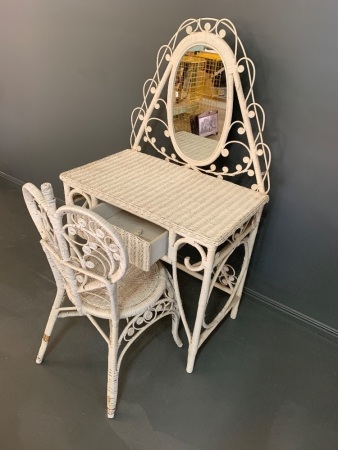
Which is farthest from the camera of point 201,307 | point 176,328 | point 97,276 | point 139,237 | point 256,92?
point 176,328

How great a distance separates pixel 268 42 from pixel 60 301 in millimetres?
1148

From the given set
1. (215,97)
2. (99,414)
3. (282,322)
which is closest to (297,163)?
(215,97)

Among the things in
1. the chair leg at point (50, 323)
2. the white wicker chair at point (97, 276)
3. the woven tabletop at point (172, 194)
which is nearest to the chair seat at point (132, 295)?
the white wicker chair at point (97, 276)

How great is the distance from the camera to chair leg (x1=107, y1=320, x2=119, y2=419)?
1.18 metres

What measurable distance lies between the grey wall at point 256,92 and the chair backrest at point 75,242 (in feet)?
2.56

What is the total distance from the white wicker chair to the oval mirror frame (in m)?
0.47

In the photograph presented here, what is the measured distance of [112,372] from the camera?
47.7 inches

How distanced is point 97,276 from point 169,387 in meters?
0.62

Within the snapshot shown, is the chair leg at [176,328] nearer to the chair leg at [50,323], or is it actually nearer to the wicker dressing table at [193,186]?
the wicker dressing table at [193,186]

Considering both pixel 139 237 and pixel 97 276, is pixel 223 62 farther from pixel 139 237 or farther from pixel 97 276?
pixel 97 276

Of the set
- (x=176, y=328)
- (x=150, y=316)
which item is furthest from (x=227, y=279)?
(x=150, y=316)

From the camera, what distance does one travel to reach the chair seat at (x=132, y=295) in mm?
1188

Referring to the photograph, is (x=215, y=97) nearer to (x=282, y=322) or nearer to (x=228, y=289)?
(x=228, y=289)

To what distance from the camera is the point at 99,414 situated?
127cm
